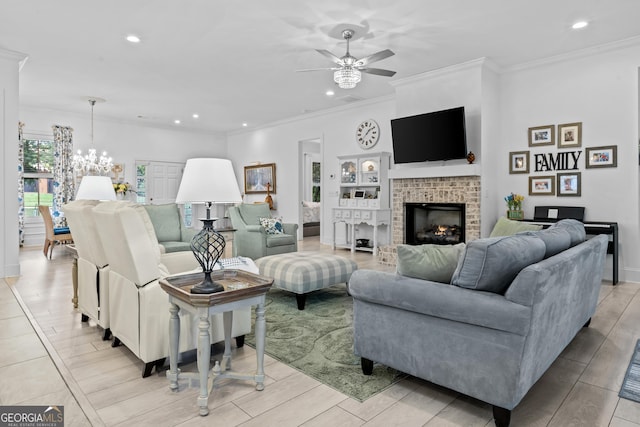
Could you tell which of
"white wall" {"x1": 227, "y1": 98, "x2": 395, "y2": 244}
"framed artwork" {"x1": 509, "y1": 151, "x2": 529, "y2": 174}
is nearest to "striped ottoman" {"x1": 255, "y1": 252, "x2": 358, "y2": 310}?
"framed artwork" {"x1": 509, "y1": 151, "x2": 529, "y2": 174}

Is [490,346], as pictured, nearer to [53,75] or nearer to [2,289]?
[2,289]

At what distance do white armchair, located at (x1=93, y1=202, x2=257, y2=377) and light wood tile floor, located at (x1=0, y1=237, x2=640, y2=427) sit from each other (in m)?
0.19

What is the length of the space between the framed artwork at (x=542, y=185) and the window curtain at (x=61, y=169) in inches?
339

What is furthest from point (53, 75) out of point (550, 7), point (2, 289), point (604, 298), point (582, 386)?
point (604, 298)

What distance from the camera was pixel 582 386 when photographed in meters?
2.19

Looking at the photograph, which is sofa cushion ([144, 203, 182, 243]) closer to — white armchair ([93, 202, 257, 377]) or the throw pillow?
the throw pillow

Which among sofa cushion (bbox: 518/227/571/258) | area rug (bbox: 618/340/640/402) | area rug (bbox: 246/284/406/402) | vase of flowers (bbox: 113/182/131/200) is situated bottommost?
area rug (bbox: 618/340/640/402)

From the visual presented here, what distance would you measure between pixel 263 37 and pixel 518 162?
3825 millimetres

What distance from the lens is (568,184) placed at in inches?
198

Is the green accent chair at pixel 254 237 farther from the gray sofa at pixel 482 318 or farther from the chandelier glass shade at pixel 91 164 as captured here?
the chandelier glass shade at pixel 91 164

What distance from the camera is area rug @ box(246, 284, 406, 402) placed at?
7.36 feet

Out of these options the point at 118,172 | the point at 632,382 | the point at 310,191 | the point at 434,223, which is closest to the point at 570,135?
the point at 434,223

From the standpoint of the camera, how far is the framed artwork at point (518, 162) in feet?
17.6

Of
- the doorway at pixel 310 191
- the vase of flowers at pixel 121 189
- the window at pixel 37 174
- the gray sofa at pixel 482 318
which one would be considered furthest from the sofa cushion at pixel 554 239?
the window at pixel 37 174
